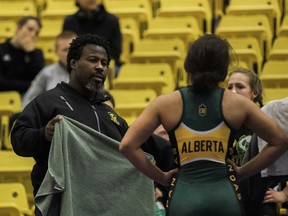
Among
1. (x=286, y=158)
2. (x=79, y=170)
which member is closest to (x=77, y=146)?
(x=79, y=170)

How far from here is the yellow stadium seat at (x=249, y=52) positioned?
11.4 meters

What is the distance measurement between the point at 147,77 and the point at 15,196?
95.0 inches

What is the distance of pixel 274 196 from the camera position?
23.0 ft

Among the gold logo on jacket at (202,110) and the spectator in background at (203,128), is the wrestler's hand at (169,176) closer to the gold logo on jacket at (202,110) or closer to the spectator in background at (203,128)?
the spectator in background at (203,128)

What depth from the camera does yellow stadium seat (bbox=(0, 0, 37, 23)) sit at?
13.7 metres

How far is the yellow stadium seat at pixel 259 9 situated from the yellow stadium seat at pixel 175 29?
0.47 meters

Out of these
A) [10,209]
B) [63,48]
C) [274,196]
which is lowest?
[10,209]

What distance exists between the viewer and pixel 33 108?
682 centimetres

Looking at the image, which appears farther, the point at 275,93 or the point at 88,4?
the point at 88,4

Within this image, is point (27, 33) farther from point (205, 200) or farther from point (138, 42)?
point (205, 200)

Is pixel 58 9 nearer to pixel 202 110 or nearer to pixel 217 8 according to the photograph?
pixel 217 8

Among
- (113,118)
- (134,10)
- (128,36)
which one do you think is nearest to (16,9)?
(134,10)

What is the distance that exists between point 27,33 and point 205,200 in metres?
6.52

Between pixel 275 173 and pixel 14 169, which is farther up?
pixel 275 173
